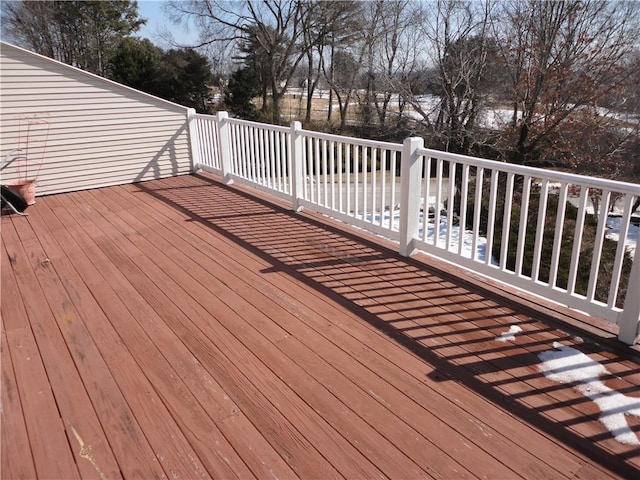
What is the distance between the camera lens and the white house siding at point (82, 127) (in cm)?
527

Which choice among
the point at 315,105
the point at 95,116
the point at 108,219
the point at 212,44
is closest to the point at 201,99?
the point at 212,44

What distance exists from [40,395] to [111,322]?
63 cm

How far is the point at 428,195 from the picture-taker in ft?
12.6

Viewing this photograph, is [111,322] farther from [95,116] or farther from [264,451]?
[95,116]

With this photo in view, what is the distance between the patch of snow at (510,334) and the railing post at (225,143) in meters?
4.24

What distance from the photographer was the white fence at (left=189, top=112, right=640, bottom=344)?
2.30 meters

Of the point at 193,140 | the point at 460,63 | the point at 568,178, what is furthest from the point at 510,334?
the point at 460,63

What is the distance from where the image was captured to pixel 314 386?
Result: 6.63 ft

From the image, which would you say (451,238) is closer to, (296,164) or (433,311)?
(296,164)

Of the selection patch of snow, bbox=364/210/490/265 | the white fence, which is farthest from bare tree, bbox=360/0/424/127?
the white fence

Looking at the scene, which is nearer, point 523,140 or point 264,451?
point 264,451

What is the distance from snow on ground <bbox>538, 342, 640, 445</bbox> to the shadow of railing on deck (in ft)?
0.14

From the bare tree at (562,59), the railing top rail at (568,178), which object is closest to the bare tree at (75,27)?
the bare tree at (562,59)

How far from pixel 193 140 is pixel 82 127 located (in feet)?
4.82
